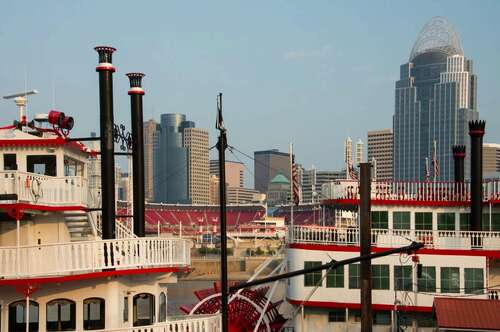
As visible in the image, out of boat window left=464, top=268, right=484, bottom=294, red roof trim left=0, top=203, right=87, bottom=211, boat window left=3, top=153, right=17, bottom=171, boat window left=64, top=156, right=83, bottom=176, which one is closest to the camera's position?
red roof trim left=0, top=203, right=87, bottom=211

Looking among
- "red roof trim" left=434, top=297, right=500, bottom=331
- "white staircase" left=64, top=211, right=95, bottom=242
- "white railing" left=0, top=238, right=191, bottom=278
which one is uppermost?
"white staircase" left=64, top=211, right=95, bottom=242

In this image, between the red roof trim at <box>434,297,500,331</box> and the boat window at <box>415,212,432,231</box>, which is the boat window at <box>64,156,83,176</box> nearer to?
the red roof trim at <box>434,297,500,331</box>

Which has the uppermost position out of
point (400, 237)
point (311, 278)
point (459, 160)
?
point (459, 160)

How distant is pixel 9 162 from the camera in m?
18.7

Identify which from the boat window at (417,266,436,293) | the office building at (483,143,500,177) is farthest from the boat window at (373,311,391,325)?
the office building at (483,143,500,177)

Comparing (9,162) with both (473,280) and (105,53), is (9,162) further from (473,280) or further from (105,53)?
(473,280)

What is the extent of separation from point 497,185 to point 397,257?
15.1 ft

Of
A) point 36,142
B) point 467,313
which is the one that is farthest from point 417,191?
point 36,142

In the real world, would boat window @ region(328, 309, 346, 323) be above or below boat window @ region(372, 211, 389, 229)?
below

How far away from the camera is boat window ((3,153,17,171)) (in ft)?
61.3

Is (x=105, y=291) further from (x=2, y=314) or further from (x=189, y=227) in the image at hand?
(x=189, y=227)

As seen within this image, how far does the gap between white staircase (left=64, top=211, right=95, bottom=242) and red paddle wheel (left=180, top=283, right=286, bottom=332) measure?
899cm

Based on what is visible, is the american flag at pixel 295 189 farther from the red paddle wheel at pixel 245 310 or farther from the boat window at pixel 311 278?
the red paddle wheel at pixel 245 310

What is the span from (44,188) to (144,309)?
12.0 feet
